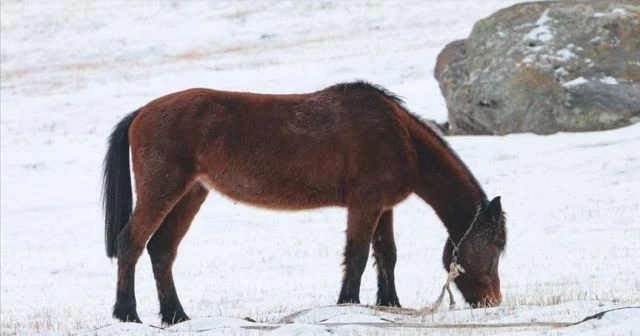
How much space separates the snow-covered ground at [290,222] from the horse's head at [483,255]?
285 mm

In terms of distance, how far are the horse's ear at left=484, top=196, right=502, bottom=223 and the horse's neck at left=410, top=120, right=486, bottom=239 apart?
0.19m

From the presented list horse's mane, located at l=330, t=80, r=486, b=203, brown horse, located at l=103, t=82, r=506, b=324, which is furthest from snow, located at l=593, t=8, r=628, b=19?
brown horse, located at l=103, t=82, r=506, b=324

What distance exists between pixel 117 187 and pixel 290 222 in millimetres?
7824

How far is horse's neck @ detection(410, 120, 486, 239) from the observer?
9.24 m

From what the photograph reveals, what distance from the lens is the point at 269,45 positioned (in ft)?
129

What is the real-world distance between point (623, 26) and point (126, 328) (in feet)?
46.2

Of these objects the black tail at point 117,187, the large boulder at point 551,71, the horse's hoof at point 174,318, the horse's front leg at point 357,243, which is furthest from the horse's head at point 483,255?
the large boulder at point 551,71

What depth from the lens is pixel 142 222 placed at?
898 centimetres

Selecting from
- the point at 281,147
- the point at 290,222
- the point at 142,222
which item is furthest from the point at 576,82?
the point at 142,222

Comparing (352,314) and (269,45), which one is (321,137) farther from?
(269,45)

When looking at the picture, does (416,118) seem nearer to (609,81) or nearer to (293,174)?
(293,174)

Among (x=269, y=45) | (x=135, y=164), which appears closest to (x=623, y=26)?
(x=135, y=164)

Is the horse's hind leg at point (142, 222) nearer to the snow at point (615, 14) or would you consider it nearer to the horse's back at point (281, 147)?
the horse's back at point (281, 147)

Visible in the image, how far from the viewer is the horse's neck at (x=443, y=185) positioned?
9242 millimetres
